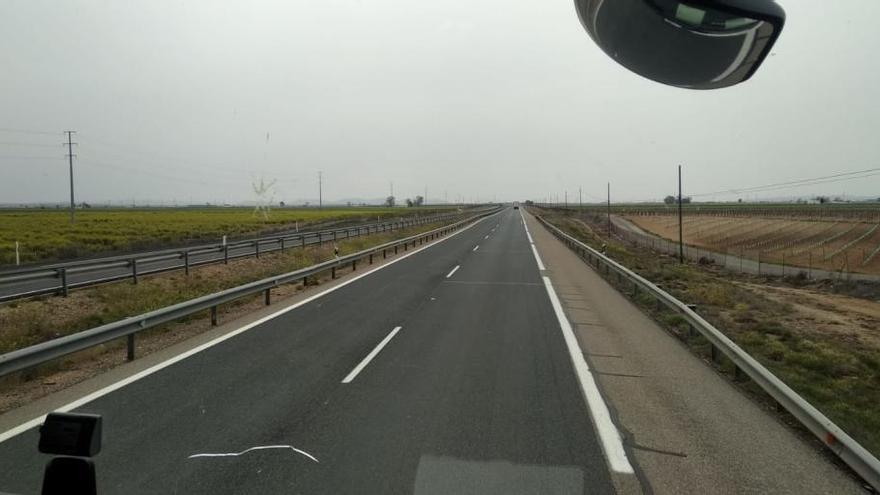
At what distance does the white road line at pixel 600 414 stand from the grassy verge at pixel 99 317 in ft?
20.8

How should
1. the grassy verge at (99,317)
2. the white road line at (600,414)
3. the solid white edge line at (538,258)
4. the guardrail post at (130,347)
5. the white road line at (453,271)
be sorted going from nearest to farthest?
the white road line at (600,414) < the grassy verge at (99,317) < the guardrail post at (130,347) < the white road line at (453,271) < the solid white edge line at (538,258)

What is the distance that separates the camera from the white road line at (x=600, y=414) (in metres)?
4.68

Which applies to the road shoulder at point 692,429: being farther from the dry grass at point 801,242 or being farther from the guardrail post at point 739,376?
the dry grass at point 801,242

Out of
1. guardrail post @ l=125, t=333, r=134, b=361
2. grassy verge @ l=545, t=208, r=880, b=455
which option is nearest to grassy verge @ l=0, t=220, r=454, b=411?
guardrail post @ l=125, t=333, r=134, b=361

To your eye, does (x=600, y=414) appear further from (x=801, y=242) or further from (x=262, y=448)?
(x=801, y=242)

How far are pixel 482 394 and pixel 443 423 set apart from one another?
1.08 metres

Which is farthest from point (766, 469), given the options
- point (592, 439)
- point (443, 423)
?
point (443, 423)

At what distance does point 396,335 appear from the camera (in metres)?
9.75

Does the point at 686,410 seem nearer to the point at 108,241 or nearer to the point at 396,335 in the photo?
the point at 396,335

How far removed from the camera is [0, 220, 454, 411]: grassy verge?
734 centimetres

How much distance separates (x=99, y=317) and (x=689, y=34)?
42.6 ft

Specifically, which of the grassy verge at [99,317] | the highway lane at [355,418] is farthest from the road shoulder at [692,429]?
the grassy verge at [99,317]

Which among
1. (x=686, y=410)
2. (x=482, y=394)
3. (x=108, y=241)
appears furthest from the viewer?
(x=108, y=241)

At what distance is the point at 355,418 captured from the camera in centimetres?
566
